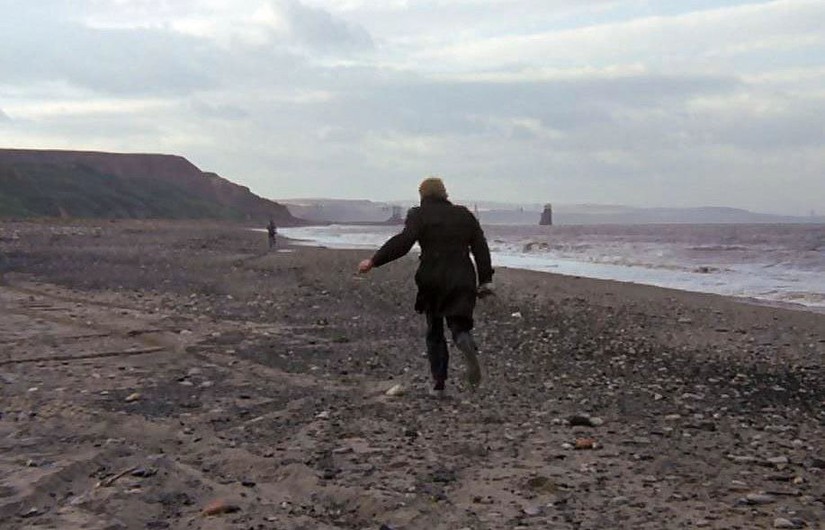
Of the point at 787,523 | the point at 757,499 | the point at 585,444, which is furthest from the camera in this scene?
the point at 585,444

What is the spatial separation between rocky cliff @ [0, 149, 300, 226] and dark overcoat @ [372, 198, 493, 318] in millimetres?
87159

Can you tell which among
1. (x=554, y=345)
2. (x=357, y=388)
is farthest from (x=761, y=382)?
(x=357, y=388)

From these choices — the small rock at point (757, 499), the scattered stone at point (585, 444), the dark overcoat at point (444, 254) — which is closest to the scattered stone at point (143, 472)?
the scattered stone at point (585, 444)

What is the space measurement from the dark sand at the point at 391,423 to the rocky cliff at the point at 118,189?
274 feet

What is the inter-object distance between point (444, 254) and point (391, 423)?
163 centimetres

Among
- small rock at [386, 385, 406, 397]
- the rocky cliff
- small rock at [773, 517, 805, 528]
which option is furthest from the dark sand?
the rocky cliff

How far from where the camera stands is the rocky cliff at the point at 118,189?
10144 centimetres

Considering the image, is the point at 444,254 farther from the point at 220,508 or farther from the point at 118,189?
the point at 118,189

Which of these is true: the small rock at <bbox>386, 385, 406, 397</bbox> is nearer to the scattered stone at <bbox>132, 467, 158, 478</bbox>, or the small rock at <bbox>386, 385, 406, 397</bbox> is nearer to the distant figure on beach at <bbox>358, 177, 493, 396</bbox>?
the distant figure on beach at <bbox>358, 177, 493, 396</bbox>

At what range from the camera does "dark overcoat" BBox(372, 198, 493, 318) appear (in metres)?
7.71

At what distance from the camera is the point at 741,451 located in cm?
620

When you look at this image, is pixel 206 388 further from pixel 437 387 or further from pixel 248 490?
pixel 248 490

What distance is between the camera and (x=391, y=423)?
6.85 m

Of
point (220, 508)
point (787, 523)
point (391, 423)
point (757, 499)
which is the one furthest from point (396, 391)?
point (787, 523)
